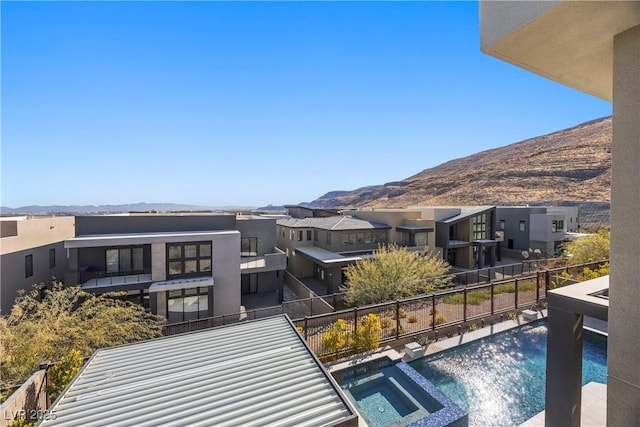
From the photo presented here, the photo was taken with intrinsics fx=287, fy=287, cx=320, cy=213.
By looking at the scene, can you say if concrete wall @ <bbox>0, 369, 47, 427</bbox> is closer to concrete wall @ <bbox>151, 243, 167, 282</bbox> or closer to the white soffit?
concrete wall @ <bbox>151, 243, 167, 282</bbox>

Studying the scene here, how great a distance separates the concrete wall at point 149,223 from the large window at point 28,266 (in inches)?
94.7

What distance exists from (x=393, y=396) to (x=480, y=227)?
22160 mm

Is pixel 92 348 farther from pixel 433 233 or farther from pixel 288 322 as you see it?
pixel 433 233

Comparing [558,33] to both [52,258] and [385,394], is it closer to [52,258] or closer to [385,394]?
[385,394]

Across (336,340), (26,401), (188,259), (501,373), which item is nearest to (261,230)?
(188,259)

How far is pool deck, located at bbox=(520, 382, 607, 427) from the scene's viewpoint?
600cm

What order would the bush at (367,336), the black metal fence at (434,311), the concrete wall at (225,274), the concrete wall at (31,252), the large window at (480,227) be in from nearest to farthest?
the bush at (367,336)
the black metal fence at (434,311)
the concrete wall at (31,252)
the concrete wall at (225,274)
the large window at (480,227)

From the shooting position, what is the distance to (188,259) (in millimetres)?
14641

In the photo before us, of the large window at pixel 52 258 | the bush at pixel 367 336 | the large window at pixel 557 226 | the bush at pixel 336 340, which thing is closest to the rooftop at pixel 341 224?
the bush at pixel 367 336

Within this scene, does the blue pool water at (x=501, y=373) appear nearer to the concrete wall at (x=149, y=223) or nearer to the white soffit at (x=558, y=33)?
the white soffit at (x=558, y=33)

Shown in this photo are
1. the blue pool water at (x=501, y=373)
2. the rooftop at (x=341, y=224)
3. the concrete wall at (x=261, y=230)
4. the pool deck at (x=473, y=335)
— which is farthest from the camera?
the rooftop at (x=341, y=224)

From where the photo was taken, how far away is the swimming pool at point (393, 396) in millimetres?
6644

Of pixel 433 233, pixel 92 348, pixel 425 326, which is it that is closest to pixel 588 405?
pixel 425 326

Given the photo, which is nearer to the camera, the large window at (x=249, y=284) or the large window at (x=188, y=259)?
the large window at (x=188, y=259)
